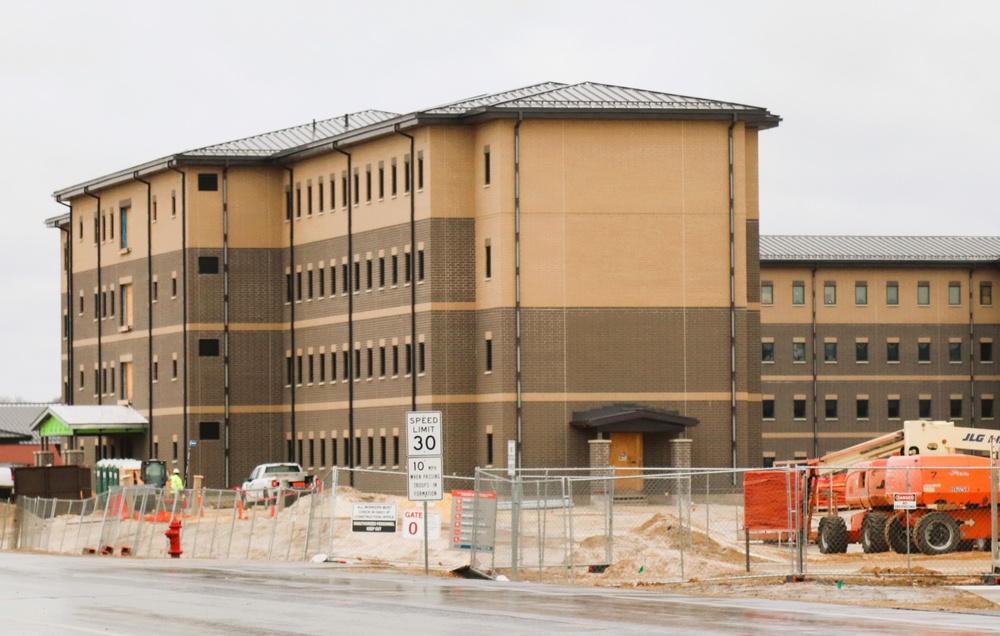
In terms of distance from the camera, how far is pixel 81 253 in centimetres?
9744

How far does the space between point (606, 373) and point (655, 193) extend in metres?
6.71

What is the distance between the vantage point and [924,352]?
108 meters

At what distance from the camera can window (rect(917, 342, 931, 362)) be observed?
353 feet

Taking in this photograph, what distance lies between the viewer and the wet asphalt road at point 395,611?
21.7 metres

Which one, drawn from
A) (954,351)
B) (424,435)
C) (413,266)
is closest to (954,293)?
(954,351)

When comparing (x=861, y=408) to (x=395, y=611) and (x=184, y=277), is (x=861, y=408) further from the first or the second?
(x=395, y=611)

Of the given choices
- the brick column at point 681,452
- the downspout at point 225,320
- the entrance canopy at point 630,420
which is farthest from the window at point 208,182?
the brick column at point 681,452

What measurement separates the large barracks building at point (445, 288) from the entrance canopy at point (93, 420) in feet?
2.55

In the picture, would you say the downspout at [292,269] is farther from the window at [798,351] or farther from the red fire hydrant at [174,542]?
the red fire hydrant at [174,542]

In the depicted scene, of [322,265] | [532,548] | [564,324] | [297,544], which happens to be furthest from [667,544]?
[322,265]

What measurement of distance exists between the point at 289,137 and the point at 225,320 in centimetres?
903

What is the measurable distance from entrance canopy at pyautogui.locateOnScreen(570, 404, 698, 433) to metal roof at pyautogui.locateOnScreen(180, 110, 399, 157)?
62.8 feet

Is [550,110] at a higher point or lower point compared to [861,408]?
higher

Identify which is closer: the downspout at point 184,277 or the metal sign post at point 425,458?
the metal sign post at point 425,458
